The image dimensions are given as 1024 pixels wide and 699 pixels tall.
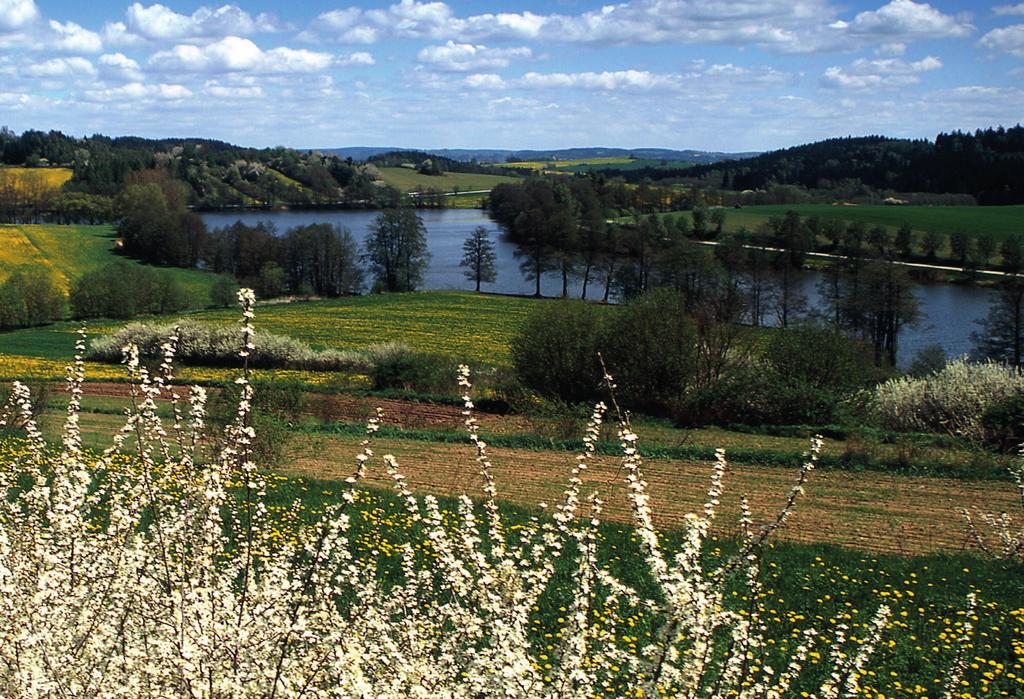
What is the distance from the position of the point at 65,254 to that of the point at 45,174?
5933 cm

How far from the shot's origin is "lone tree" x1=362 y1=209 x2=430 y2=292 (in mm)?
77938

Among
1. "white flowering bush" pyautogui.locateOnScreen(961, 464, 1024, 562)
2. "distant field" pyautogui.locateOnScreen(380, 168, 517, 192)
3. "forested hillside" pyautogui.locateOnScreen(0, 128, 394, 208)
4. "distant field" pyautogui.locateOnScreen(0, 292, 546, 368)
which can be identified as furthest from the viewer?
"distant field" pyautogui.locateOnScreen(380, 168, 517, 192)

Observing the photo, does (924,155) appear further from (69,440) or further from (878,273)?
(69,440)

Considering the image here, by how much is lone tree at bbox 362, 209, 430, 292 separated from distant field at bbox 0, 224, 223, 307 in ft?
52.2

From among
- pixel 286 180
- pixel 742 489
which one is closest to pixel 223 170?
pixel 286 180

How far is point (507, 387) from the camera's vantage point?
29.3 meters

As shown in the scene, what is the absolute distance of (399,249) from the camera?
7838 centimetres

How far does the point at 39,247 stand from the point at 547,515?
79.5m

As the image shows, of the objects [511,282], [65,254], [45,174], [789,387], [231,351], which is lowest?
[231,351]

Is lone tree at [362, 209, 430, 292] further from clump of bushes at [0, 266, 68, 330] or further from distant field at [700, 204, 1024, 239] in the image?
distant field at [700, 204, 1024, 239]

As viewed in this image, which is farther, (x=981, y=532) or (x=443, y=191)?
(x=443, y=191)

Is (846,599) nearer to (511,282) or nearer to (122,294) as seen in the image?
(122,294)

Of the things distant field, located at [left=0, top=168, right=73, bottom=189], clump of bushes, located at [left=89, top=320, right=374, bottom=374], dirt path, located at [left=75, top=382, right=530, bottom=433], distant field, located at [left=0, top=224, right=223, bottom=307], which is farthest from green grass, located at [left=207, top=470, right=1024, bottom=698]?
distant field, located at [left=0, top=168, right=73, bottom=189]

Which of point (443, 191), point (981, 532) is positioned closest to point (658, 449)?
point (981, 532)
